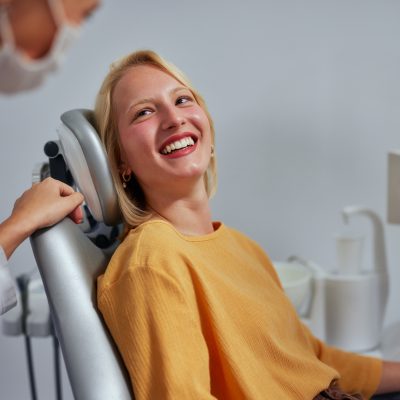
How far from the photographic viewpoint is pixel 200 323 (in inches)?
42.1

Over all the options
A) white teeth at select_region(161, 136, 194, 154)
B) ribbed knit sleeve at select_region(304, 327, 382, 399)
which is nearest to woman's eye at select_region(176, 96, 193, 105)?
white teeth at select_region(161, 136, 194, 154)

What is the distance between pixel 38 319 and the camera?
5.77ft

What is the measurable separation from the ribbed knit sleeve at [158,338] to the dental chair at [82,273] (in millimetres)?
34

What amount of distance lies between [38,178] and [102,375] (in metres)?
0.44

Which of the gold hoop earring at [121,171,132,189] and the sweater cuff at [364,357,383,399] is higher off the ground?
the gold hoop earring at [121,171,132,189]

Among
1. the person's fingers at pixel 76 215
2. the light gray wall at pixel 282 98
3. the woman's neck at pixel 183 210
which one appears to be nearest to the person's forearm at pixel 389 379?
the woman's neck at pixel 183 210

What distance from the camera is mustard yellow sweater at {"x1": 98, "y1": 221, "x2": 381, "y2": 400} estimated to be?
98 cm

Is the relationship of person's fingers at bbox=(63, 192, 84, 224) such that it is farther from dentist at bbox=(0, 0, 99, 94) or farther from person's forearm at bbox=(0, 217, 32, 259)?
dentist at bbox=(0, 0, 99, 94)

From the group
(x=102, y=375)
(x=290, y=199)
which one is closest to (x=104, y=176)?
(x=102, y=375)

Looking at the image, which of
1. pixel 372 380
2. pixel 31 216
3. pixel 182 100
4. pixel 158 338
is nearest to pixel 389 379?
pixel 372 380

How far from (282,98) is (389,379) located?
125cm

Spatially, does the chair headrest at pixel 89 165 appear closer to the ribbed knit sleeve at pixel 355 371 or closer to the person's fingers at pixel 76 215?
the person's fingers at pixel 76 215

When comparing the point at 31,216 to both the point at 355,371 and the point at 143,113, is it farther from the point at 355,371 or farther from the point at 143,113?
the point at 355,371

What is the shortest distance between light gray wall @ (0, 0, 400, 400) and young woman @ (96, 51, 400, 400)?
A: 915 millimetres
